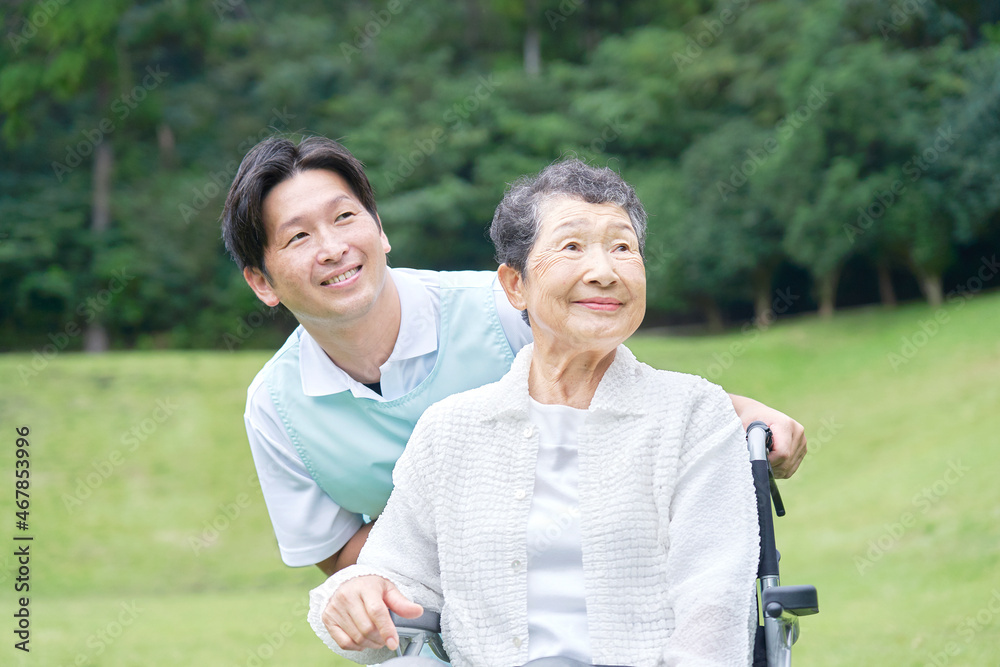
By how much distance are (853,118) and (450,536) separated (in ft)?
46.2

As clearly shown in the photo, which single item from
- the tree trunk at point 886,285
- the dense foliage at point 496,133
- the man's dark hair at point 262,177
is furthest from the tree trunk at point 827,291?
the man's dark hair at point 262,177

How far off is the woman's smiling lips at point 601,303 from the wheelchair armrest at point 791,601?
529 mm

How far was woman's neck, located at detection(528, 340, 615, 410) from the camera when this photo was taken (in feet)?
5.90

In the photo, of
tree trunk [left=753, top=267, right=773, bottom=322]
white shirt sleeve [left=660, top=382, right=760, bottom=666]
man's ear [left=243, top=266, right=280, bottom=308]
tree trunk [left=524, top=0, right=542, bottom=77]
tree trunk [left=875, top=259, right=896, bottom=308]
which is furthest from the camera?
tree trunk [left=524, top=0, right=542, bottom=77]

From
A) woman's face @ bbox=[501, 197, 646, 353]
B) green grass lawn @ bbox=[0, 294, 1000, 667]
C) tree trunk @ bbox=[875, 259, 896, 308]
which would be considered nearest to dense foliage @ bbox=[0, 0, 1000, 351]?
tree trunk @ bbox=[875, 259, 896, 308]

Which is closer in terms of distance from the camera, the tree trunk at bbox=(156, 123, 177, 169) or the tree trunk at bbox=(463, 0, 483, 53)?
the tree trunk at bbox=(156, 123, 177, 169)

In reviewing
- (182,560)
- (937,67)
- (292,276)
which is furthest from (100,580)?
(937,67)

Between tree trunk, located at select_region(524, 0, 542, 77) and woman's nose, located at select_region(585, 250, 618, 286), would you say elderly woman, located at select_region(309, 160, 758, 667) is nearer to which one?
woman's nose, located at select_region(585, 250, 618, 286)

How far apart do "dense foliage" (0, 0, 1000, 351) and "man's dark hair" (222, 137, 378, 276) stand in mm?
13374

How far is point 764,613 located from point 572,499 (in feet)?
1.19

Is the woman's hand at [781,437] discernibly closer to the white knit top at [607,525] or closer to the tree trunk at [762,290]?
the white knit top at [607,525]

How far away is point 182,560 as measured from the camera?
903 centimetres

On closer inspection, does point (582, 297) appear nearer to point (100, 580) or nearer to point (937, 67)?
point (100, 580)

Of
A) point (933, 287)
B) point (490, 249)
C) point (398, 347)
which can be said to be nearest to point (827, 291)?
point (933, 287)
